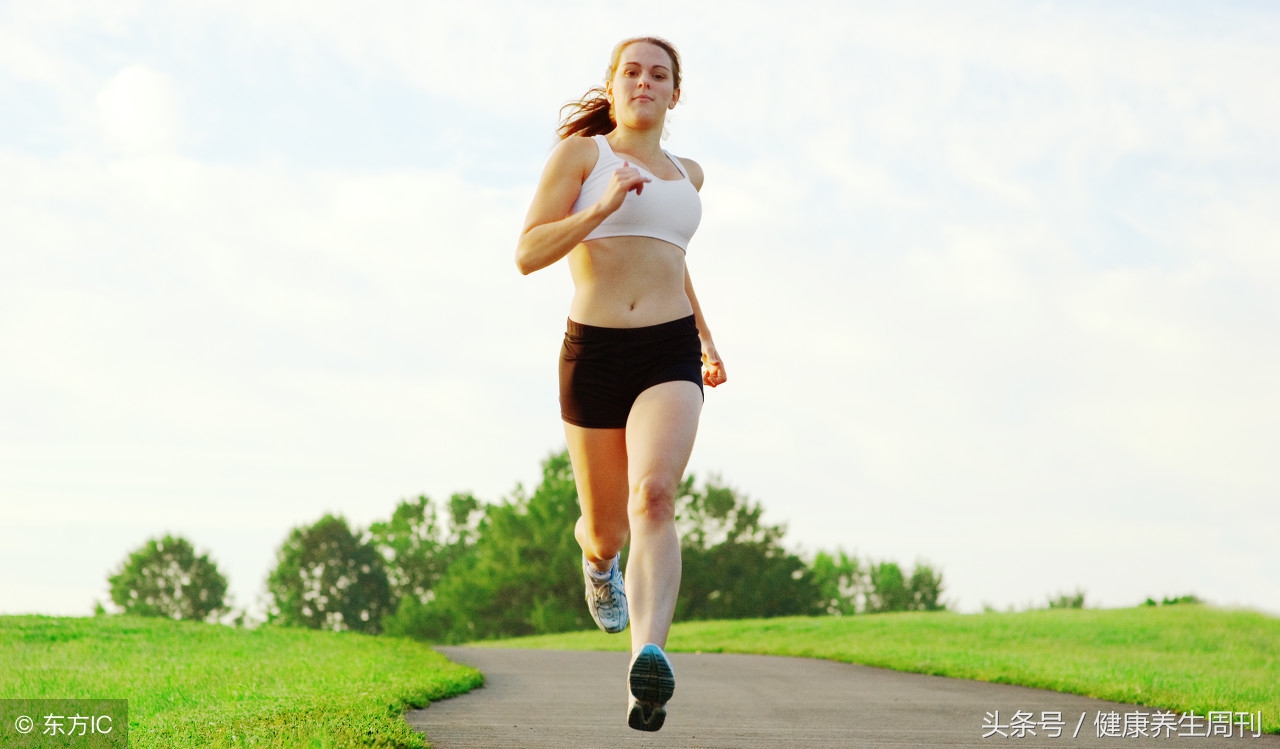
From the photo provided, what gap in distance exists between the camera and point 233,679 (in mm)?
9758

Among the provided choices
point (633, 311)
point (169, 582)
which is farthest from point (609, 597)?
point (169, 582)

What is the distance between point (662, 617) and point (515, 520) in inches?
2012

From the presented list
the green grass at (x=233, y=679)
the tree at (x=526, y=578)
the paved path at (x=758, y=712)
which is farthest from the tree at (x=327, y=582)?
the paved path at (x=758, y=712)

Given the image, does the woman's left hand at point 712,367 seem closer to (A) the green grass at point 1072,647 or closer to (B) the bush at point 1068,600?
(A) the green grass at point 1072,647

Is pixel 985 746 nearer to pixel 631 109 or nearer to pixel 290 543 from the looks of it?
pixel 631 109

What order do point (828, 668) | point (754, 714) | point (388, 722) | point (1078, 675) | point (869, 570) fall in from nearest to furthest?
point (388, 722), point (754, 714), point (1078, 675), point (828, 668), point (869, 570)

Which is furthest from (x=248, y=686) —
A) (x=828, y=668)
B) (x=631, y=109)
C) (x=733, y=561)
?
(x=733, y=561)

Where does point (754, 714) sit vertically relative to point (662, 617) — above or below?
below

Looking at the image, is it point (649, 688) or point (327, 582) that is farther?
point (327, 582)

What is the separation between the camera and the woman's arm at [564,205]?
4336 mm

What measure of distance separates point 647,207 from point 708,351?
1.01 metres

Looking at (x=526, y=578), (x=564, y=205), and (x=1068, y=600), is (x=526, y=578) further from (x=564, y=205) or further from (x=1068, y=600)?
(x=564, y=205)

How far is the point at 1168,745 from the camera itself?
6664 millimetres

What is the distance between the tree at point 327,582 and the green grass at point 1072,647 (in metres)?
32.7
